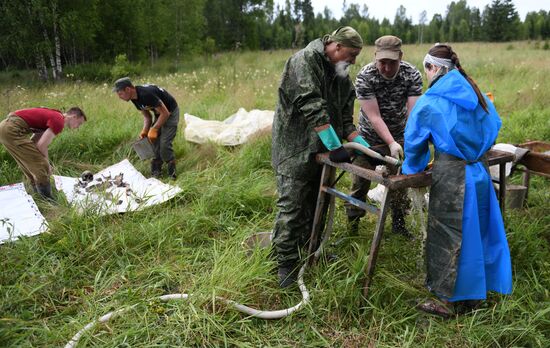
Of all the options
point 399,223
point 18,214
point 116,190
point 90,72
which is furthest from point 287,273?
point 90,72

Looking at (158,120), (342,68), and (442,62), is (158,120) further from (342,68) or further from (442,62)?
(442,62)

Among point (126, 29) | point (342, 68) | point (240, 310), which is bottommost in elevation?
point (240, 310)

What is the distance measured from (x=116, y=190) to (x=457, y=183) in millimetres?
3435

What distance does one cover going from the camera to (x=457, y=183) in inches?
82.2

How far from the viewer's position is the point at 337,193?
2418 millimetres

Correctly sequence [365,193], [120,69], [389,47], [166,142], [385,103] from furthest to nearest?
1. [120,69]
2. [166,142]
3. [365,193]
4. [385,103]
5. [389,47]

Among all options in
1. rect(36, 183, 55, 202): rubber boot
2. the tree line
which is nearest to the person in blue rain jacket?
rect(36, 183, 55, 202): rubber boot

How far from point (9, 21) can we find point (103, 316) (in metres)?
12.8

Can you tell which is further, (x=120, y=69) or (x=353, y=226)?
(x=120, y=69)

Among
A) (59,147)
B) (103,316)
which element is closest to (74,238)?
(103,316)

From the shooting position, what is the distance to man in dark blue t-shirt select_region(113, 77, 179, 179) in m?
4.72

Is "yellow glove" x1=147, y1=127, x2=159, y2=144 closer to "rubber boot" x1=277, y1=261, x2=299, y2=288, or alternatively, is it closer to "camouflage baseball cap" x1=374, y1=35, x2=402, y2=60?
"rubber boot" x1=277, y1=261, x2=299, y2=288

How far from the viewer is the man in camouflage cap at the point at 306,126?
2.29 m

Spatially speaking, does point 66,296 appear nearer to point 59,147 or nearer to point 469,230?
point 469,230
